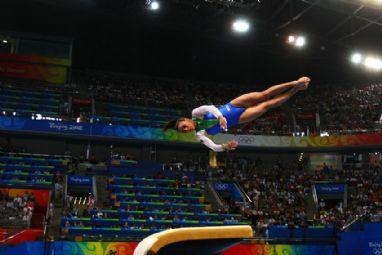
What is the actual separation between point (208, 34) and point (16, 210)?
688 inches

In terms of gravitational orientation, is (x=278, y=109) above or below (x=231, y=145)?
above

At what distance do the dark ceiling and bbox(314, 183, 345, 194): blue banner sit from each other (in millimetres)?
8914

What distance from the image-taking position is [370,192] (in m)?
25.5

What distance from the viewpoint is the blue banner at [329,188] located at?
27.4 meters

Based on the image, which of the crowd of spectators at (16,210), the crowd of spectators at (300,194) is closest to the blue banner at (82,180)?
the crowd of spectators at (16,210)

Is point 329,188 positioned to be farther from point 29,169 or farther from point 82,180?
point 29,169

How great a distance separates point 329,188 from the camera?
90.4ft

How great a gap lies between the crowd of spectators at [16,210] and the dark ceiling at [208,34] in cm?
1250

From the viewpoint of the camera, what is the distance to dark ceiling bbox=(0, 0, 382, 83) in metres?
27.2

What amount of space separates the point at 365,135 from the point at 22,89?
872 inches

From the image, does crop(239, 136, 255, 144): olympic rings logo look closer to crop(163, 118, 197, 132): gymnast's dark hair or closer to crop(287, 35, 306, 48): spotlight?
crop(287, 35, 306, 48): spotlight

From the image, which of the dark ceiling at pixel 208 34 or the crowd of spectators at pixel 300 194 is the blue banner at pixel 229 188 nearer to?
the crowd of spectators at pixel 300 194

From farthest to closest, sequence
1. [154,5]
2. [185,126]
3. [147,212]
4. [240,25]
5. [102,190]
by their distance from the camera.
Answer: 1. [154,5]
2. [240,25]
3. [102,190]
4. [147,212]
5. [185,126]

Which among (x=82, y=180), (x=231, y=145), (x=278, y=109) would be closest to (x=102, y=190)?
(x=82, y=180)
